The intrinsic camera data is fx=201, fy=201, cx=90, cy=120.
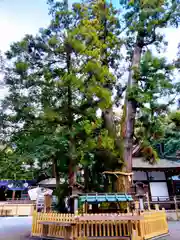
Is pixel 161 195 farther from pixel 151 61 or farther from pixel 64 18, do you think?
pixel 64 18

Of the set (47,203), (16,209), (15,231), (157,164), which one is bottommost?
(15,231)

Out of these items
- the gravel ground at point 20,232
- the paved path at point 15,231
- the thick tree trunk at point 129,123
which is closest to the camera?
the gravel ground at point 20,232

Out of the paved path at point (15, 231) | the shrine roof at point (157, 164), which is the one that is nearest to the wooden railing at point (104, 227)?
the paved path at point (15, 231)

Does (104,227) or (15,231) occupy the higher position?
(104,227)

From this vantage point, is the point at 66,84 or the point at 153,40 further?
the point at 153,40

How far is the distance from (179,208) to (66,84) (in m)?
10.6

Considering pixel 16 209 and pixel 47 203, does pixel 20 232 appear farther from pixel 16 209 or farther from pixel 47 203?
pixel 16 209

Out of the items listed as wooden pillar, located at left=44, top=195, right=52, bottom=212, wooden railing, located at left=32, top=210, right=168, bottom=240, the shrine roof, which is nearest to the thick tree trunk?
wooden railing, located at left=32, top=210, right=168, bottom=240

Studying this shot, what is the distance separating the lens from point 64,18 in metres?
7.63

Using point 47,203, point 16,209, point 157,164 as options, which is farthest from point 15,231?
point 157,164

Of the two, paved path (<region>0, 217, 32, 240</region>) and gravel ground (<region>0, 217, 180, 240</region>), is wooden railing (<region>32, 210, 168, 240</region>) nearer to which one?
gravel ground (<region>0, 217, 180, 240</region>)

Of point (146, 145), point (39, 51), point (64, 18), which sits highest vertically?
point (64, 18)

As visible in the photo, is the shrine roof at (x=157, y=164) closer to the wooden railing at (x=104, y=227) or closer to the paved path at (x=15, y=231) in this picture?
the wooden railing at (x=104, y=227)

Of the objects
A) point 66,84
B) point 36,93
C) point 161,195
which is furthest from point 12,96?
point 161,195
